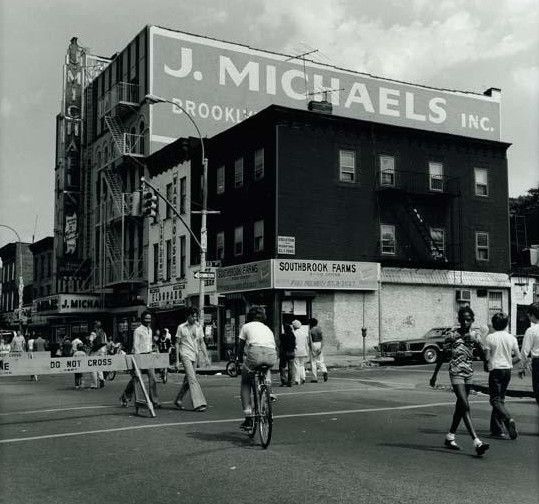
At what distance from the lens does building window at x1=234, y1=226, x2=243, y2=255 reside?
36.2m

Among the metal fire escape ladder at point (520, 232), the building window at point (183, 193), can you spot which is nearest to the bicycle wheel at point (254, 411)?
the building window at point (183, 193)

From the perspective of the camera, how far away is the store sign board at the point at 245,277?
33438 millimetres

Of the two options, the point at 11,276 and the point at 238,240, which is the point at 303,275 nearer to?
the point at 238,240

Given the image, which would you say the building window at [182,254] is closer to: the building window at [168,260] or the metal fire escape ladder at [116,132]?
the building window at [168,260]

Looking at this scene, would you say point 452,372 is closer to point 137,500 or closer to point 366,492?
point 366,492

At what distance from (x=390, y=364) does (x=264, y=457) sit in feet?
77.8

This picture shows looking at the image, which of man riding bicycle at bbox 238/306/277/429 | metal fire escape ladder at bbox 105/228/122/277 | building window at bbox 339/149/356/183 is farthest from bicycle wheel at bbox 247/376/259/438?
metal fire escape ladder at bbox 105/228/122/277

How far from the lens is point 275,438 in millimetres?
10312

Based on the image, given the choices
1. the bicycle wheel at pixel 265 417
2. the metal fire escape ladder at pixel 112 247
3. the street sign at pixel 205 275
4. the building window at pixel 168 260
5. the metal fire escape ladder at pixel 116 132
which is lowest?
A: the bicycle wheel at pixel 265 417

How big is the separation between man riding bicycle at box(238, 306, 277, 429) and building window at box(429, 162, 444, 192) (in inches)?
1149

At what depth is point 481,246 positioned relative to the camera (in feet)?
128

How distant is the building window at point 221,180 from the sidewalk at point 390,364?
1015cm

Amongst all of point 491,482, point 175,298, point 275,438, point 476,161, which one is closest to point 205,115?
point 175,298

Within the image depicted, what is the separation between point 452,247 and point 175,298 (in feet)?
47.4
